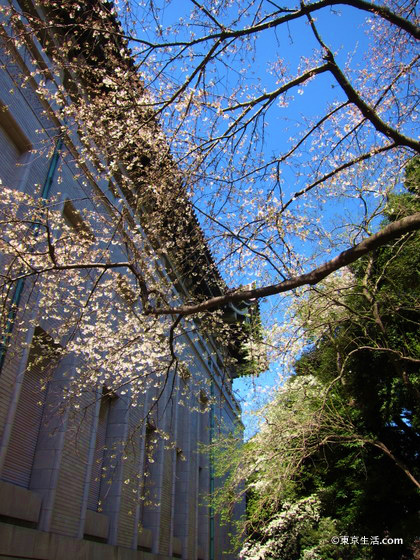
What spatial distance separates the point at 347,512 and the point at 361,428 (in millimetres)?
3009

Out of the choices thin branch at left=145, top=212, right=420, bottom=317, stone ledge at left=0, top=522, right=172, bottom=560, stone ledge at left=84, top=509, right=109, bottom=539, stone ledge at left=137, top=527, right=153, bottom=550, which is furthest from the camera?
stone ledge at left=137, top=527, right=153, bottom=550

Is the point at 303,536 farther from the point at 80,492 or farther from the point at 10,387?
the point at 10,387

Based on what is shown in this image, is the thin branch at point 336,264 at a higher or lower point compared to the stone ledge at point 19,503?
higher

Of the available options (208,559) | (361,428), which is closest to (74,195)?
(361,428)

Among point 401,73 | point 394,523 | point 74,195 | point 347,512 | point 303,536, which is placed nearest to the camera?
point 401,73

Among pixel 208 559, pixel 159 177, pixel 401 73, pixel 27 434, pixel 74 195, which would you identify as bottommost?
pixel 208 559

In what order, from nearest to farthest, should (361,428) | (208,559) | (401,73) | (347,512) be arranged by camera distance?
(401,73)
(361,428)
(347,512)
(208,559)

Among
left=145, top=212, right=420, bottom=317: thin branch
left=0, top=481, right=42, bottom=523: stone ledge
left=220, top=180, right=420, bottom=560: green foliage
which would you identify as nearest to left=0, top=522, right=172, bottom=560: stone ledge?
left=0, top=481, right=42, bottom=523: stone ledge

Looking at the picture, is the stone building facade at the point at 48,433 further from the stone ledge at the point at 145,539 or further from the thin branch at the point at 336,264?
the thin branch at the point at 336,264

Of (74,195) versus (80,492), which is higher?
(74,195)

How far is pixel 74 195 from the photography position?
11.4 meters

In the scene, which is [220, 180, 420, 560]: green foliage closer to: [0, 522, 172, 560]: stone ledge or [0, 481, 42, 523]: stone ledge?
[0, 522, 172, 560]: stone ledge

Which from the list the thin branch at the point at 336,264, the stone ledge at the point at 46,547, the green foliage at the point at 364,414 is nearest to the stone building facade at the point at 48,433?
the stone ledge at the point at 46,547

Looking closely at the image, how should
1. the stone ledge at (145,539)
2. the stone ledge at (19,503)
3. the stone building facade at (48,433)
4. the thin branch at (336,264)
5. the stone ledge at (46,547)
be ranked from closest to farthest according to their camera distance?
1. the thin branch at (336,264)
2. the stone ledge at (46,547)
3. the stone ledge at (19,503)
4. the stone building facade at (48,433)
5. the stone ledge at (145,539)
